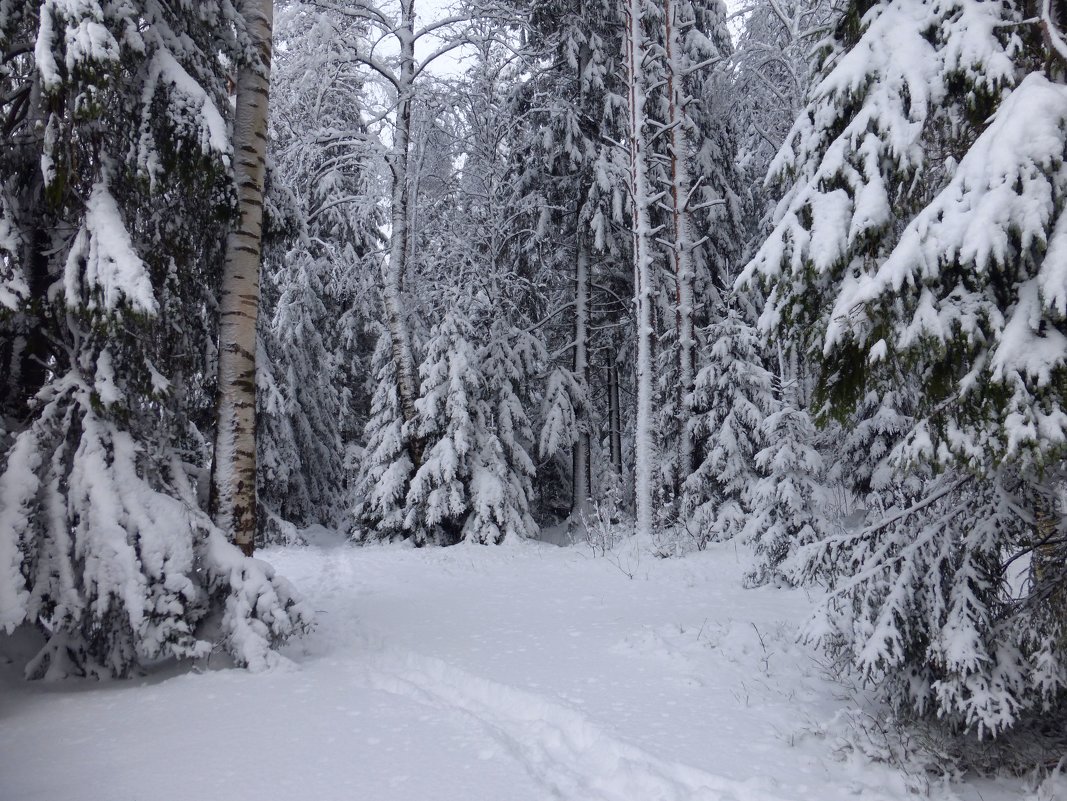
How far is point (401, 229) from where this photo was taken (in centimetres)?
1411

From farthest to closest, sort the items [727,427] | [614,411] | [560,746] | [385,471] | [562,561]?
[614,411] → [385,471] → [727,427] → [562,561] → [560,746]

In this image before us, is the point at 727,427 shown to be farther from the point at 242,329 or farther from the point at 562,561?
the point at 242,329

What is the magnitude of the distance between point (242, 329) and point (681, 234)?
9.03 meters

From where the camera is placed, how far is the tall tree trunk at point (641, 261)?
472 inches

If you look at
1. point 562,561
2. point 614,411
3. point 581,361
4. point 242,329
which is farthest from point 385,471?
point 242,329

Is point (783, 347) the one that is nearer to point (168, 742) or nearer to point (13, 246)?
point (168, 742)

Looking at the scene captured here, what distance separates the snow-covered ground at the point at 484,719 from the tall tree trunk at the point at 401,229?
7.15m

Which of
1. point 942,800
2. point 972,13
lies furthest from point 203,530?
point 972,13

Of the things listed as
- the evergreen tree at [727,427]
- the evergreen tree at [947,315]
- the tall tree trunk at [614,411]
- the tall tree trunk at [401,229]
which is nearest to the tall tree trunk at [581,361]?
the tall tree trunk at [614,411]

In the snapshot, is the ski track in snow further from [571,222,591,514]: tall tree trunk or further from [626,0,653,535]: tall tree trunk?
[571,222,591,514]: tall tree trunk

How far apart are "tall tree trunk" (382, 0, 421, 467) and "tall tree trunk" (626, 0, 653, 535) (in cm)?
449

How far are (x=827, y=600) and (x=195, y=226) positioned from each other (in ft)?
20.4

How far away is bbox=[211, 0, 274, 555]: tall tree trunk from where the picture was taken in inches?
256

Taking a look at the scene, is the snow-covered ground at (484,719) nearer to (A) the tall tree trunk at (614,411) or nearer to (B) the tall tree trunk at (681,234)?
(B) the tall tree trunk at (681,234)
